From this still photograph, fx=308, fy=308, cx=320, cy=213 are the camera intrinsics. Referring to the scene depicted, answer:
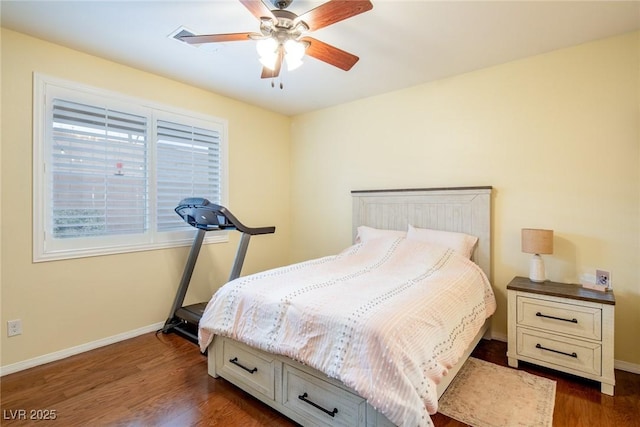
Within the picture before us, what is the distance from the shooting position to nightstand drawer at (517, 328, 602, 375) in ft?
6.99

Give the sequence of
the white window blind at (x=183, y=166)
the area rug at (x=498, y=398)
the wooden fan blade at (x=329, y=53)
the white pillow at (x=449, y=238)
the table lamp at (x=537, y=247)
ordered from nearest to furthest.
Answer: the area rug at (x=498, y=398) < the wooden fan blade at (x=329, y=53) < the table lamp at (x=537, y=247) < the white pillow at (x=449, y=238) < the white window blind at (x=183, y=166)

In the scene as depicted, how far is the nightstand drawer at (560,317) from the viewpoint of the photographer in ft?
7.02

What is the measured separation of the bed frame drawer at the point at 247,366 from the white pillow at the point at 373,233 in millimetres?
1774

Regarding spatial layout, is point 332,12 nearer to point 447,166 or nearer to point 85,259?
point 447,166

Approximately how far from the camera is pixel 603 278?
95.5 inches

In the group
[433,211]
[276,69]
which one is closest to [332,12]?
[276,69]

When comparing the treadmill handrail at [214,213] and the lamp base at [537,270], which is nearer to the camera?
the lamp base at [537,270]

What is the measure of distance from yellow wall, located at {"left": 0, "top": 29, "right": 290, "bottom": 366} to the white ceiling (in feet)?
0.62

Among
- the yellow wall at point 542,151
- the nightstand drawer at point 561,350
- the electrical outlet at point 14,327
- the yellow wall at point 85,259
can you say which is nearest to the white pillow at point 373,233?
the yellow wall at point 542,151

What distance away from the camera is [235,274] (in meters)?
2.91

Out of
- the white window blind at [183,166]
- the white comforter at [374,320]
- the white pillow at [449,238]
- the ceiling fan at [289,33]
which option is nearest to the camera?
the white comforter at [374,320]

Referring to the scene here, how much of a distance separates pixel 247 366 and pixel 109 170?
2.18 m

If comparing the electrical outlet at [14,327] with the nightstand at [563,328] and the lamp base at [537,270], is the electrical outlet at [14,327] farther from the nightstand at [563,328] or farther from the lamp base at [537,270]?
the lamp base at [537,270]

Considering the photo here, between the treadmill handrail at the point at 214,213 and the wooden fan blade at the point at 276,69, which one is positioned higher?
the wooden fan blade at the point at 276,69
